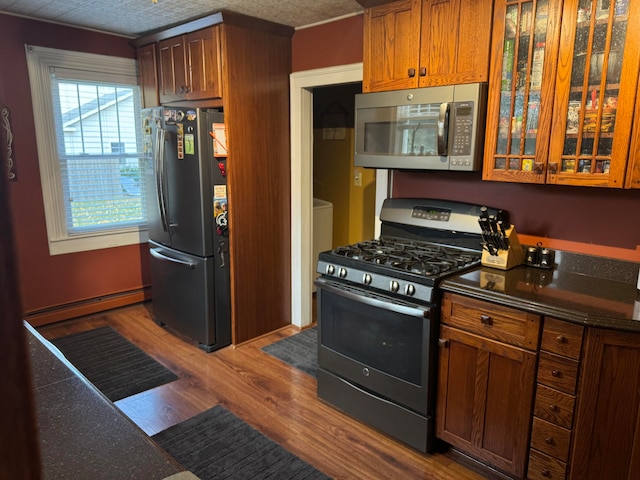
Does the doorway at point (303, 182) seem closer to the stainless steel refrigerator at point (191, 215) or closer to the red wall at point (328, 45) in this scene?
the red wall at point (328, 45)

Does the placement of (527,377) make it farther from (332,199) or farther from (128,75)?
(128,75)

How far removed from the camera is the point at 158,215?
352cm

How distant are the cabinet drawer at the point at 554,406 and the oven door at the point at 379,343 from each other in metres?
0.47

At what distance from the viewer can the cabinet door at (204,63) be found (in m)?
3.07

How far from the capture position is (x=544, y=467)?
193 cm

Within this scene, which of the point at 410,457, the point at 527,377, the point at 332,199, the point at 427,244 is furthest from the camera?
the point at 332,199

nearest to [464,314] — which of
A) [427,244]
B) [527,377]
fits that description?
[527,377]

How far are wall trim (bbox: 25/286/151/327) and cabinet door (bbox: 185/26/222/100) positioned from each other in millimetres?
1905

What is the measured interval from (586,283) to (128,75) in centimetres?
366

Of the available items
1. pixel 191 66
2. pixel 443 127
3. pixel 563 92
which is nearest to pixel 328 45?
pixel 191 66

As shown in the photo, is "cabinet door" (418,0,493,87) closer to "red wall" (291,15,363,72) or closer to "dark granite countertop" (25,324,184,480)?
"red wall" (291,15,363,72)

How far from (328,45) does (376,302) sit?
6.05ft

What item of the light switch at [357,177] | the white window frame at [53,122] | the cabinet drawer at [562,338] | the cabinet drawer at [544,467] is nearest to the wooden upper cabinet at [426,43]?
the cabinet drawer at [562,338]

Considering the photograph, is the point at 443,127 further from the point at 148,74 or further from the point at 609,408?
the point at 148,74
